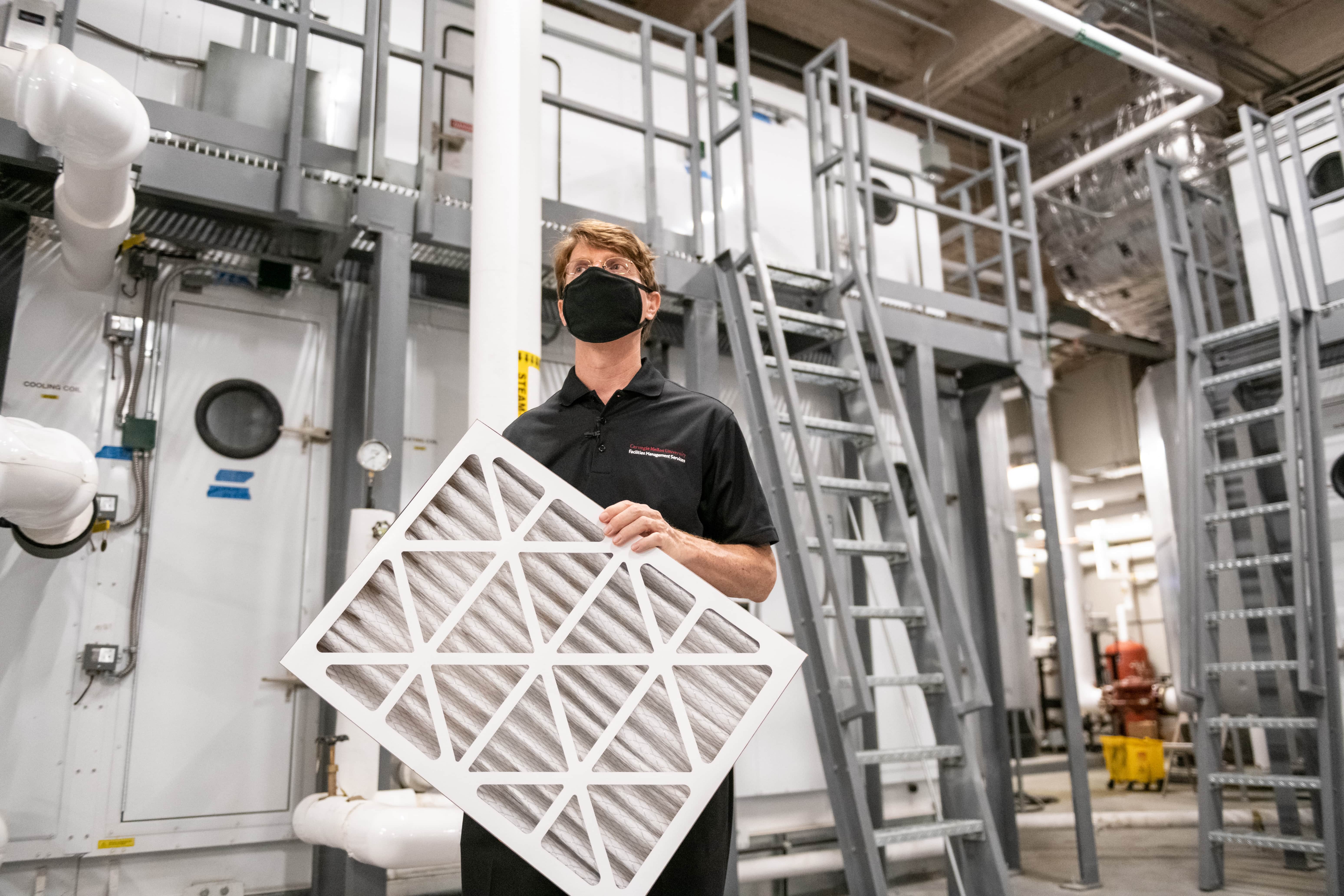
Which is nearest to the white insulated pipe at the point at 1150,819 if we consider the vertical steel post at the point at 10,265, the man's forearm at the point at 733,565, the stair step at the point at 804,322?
the stair step at the point at 804,322

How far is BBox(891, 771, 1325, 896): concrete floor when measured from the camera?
16.2 feet

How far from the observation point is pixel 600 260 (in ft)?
5.61

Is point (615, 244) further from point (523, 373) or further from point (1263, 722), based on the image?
point (1263, 722)

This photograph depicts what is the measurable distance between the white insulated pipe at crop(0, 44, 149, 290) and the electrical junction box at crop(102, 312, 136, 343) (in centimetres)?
62

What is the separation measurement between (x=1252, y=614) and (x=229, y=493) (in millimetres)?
5257

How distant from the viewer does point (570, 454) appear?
165cm

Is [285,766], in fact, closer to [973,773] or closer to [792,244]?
[973,773]

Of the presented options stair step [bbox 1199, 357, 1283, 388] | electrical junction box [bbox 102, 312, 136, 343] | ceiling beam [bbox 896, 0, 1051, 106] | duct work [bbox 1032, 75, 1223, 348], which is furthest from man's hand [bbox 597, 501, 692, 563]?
duct work [bbox 1032, 75, 1223, 348]

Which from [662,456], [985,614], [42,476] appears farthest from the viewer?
[985,614]

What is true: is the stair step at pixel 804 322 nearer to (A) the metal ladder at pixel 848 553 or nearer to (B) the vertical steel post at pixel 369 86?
(A) the metal ladder at pixel 848 553

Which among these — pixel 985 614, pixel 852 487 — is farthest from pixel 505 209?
pixel 985 614

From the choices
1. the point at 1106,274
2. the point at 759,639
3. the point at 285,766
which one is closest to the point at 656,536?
the point at 759,639

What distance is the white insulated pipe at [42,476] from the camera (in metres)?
2.94

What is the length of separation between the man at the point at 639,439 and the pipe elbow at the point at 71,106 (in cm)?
209
